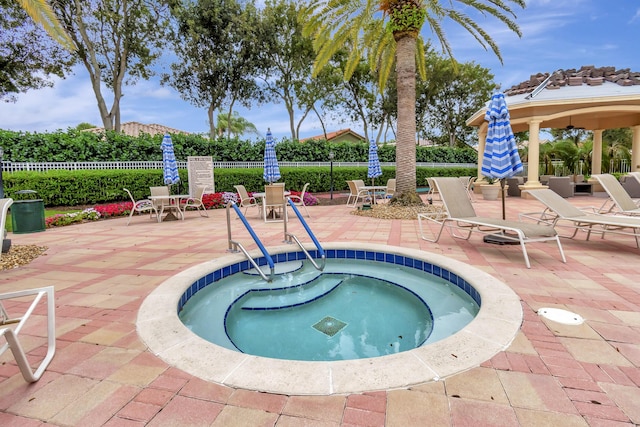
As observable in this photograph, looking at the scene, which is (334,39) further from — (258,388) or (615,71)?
(615,71)

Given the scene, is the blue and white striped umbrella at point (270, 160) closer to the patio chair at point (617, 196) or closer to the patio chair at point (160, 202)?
the patio chair at point (160, 202)

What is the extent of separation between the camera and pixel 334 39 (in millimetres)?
10492

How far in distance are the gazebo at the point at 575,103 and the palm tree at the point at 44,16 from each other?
14.0 m

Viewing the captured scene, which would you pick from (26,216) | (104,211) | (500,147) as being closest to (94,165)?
(104,211)

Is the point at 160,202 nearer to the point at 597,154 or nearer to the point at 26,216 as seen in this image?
the point at 26,216

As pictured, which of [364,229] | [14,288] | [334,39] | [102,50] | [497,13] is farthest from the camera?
[102,50]

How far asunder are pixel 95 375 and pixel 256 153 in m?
15.1

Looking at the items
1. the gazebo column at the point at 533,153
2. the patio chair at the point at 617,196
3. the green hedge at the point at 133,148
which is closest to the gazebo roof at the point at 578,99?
the gazebo column at the point at 533,153

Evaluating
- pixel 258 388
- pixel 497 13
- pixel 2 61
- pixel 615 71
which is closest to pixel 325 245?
pixel 258 388

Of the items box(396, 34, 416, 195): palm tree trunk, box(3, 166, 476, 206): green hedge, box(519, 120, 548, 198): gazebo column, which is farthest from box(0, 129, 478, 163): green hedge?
box(519, 120, 548, 198): gazebo column

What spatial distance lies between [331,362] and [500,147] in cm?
463

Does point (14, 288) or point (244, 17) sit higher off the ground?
point (244, 17)

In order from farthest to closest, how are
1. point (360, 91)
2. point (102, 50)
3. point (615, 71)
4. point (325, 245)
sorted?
1. point (360, 91)
2. point (102, 50)
3. point (615, 71)
4. point (325, 245)

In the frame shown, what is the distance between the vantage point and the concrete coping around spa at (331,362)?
1738 mm
